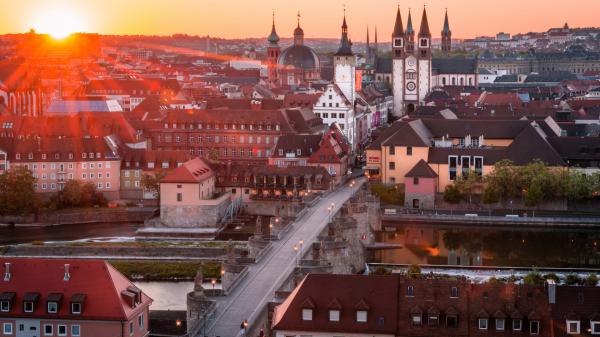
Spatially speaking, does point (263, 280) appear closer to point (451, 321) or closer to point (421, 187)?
point (451, 321)

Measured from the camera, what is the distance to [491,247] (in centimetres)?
5016

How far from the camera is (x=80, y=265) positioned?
29531 millimetres

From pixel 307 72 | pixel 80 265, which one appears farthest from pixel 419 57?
pixel 80 265

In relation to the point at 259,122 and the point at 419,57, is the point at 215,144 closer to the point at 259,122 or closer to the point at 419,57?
the point at 259,122

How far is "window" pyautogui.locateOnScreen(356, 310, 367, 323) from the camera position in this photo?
26484 millimetres

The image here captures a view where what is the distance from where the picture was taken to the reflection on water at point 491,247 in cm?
4697

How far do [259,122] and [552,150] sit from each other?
1755 centimetres

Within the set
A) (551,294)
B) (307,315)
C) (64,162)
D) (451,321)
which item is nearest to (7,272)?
(307,315)

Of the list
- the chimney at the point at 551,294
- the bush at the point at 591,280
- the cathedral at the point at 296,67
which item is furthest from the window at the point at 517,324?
the cathedral at the point at 296,67

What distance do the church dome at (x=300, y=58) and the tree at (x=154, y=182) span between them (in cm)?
5567

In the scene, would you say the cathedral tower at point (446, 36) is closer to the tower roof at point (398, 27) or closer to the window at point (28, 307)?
the tower roof at point (398, 27)

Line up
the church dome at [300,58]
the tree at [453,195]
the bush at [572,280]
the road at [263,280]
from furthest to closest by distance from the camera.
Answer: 1. the church dome at [300,58]
2. the tree at [453,195]
3. the bush at [572,280]
4. the road at [263,280]

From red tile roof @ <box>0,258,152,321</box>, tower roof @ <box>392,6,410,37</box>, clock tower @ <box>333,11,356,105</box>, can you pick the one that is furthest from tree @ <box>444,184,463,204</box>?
tower roof @ <box>392,6,410,37</box>

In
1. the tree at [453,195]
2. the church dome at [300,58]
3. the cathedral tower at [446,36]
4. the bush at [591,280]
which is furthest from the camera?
the cathedral tower at [446,36]
